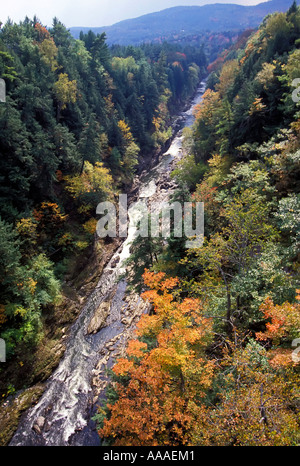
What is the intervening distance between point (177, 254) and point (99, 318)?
11298mm

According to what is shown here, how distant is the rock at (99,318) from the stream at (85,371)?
11 centimetres

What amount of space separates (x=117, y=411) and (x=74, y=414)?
7.63 meters

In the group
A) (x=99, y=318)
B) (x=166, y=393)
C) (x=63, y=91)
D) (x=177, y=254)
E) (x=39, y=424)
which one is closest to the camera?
(x=166, y=393)

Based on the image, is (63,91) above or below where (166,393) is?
above

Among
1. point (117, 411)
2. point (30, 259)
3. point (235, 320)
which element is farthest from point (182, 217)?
point (30, 259)

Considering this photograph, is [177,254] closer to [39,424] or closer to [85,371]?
[85,371]

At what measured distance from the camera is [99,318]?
25688 millimetres

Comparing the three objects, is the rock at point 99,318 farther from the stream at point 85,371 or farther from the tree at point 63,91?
the tree at point 63,91

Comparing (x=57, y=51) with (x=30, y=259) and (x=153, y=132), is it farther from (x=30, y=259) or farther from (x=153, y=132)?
(x=30, y=259)

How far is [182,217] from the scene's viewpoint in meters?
21.2

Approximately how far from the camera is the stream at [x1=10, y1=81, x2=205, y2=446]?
56.1ft

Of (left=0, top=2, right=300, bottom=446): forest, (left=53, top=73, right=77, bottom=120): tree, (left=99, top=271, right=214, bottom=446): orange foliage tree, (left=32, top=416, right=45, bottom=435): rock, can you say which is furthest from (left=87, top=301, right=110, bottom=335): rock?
(left=53, top=73, right=77, bottom=120): tree

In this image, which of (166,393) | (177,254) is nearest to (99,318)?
(177,254)

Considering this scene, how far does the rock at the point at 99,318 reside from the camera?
2469 cm
